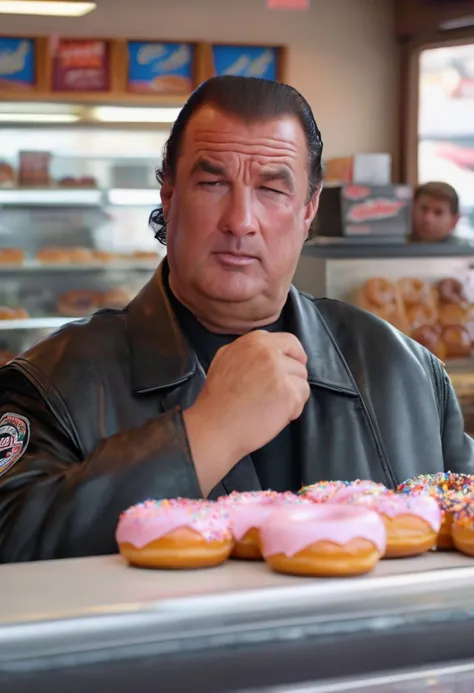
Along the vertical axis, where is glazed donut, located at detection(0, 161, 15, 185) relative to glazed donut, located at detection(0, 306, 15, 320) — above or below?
above

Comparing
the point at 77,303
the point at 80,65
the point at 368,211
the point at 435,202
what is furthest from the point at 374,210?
→ the point at 80,65

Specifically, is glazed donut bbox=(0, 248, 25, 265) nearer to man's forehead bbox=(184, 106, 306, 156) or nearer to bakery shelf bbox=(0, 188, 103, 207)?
bakery shelf bbox=(0, 188, 103, 207)

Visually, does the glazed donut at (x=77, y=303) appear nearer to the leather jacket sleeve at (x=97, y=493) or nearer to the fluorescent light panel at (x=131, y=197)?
the fluorescent light panel at (x=131, y=197)

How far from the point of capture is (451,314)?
4125mm

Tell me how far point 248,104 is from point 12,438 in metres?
0.58

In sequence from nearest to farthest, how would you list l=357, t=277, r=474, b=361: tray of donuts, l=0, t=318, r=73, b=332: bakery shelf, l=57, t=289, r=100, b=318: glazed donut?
l=357, t=277, r=474, b=361: tray of donuts, l=0, t=318, r=73, b=332: bakery shelf, l=57, t=289, r=100, b=318: glazed donut

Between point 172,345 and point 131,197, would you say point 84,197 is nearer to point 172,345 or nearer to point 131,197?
point 131,197

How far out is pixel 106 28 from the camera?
650 centimetres

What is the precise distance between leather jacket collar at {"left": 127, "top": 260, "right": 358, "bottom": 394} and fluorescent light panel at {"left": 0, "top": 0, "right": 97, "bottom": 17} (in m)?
4.15

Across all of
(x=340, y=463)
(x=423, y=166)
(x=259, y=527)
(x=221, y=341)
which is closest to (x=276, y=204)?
(x=221, y=341)

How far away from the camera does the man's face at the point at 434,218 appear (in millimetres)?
5676

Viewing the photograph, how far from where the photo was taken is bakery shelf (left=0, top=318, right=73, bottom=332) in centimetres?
582

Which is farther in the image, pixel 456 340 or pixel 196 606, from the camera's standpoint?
pixel 456 340

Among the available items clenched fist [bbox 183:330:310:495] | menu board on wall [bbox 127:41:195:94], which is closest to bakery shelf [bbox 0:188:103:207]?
menu board on wall [bbox 127:41:195:94]
